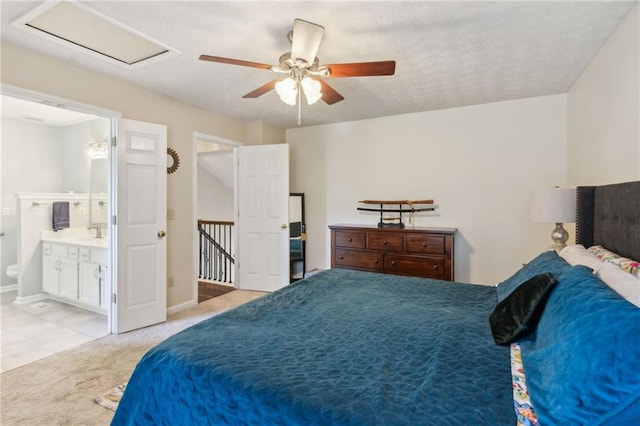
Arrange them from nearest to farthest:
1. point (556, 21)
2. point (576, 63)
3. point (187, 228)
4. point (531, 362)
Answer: point (531, 362) → point (556, 21) → point (576, 63) → point (187, 228)

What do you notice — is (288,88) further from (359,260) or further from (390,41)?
(359,260)

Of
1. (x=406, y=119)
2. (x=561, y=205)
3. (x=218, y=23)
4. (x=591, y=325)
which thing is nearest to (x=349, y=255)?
(x=406, y=119)

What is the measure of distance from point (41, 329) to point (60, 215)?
181 centimetres

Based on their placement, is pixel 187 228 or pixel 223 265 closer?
pixel 187 228

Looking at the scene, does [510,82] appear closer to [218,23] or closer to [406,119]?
[406,119]

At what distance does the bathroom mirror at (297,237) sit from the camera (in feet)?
16.3

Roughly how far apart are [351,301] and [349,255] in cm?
222

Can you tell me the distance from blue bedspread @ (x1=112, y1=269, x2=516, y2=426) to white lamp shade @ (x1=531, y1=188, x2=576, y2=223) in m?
1.28

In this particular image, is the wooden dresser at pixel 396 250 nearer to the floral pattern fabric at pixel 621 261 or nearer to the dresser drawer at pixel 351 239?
the dresser drawer at pixel 351 239

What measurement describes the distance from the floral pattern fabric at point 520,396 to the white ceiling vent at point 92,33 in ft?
9.41

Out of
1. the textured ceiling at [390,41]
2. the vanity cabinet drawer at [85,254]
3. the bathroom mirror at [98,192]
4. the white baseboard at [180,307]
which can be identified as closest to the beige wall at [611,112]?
the textured ceiling at [390,41]

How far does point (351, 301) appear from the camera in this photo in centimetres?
194

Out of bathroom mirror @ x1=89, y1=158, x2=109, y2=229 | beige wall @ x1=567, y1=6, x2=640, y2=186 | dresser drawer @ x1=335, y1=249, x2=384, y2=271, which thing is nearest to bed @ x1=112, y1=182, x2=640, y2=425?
beige wall @ x1=567, y1=6, x2=640, y2=186

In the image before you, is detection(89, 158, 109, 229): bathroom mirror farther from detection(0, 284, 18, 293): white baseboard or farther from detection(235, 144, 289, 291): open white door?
detection(235, 144, 289, 291): open white door
